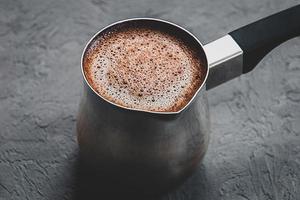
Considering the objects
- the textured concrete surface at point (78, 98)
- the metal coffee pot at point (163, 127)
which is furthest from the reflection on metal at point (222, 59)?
the textured concrete surface at point (78, 98)

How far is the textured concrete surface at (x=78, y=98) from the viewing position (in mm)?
990

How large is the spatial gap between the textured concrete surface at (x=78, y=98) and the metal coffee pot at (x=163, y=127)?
3.2 inches

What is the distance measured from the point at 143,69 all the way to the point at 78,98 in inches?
9.5

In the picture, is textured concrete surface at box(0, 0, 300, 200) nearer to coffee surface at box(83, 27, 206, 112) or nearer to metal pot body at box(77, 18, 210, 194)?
metal pot body at box(77, 18, 210, 194)

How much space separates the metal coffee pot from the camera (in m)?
0.85

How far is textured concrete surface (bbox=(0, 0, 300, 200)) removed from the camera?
0.99 metres

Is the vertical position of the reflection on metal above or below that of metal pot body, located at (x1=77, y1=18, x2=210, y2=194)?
above

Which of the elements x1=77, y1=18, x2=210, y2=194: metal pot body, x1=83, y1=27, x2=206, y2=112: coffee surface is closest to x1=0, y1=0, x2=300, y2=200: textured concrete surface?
x1=77, y1=18, x2=210, y2=194: metal pot body

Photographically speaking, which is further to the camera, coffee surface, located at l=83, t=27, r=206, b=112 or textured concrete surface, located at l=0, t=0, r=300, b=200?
textured concrete surface, located at l=0, t=0, r=300, b=200

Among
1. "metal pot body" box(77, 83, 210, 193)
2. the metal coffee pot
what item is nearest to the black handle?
the metal coffee pot

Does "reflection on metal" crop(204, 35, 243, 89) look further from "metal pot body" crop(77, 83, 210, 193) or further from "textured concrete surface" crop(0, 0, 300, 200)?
"textured concrete surface" crop(0, 0, 300, 200)

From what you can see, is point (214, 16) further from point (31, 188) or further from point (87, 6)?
point (31, 188)

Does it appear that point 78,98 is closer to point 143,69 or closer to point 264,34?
point 143,69

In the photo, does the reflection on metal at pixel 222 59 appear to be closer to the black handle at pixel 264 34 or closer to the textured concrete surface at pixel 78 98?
the black handle at pixel 264 34
